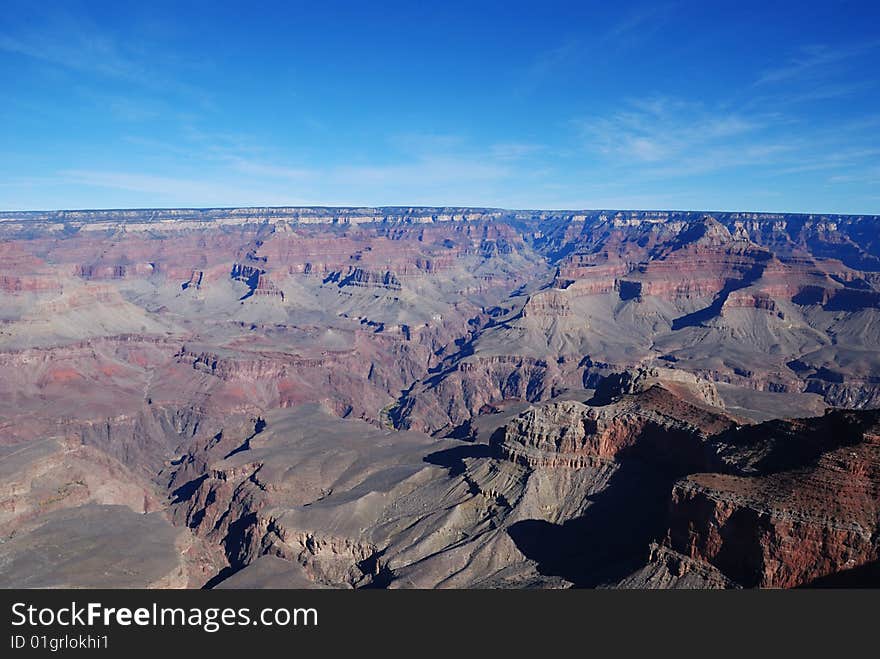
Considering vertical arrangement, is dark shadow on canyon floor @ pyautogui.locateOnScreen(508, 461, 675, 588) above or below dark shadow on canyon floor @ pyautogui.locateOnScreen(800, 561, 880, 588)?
below

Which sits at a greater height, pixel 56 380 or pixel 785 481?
pixel 785 481

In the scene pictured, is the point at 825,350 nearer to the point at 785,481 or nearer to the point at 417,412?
the point at 417,412

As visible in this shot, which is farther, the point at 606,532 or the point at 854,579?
the point at 606,532

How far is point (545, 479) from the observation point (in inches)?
3135

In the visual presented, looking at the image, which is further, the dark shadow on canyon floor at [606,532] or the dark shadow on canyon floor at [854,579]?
the dark shadow on canyon floor at [606,532]

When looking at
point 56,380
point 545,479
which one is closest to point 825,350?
point 545,479

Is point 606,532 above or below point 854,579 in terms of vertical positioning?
below

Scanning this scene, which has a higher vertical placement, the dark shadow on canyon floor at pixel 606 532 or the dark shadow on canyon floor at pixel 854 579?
the dark shadow on canyon floor at pixel 854 579

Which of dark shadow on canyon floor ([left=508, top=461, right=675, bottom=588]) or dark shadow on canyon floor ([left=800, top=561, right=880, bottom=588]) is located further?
dark shadow on canyon floor ([left=508, top=461, right=675, bottom=588])

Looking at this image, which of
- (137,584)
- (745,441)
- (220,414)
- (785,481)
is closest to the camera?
(785,481)

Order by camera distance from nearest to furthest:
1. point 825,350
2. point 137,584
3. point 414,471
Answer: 1. point 137,584
2. point 414,471
3. point 825,350

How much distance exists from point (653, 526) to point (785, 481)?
55.5ft

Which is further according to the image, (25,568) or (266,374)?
(266,374)

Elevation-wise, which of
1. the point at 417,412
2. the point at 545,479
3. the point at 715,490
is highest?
the point at 715,490
